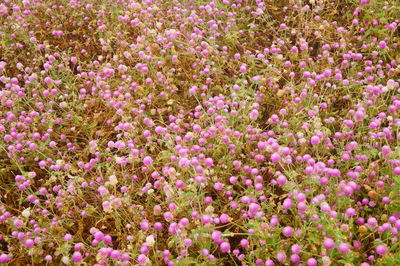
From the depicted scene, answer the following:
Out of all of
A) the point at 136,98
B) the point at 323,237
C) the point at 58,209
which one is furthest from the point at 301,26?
the point at 58,209

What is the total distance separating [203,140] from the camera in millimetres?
2434

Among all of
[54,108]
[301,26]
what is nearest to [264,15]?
[301,26]

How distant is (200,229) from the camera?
187 centimetres

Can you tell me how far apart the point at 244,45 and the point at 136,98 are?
114 cm

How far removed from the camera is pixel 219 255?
6.70 ft

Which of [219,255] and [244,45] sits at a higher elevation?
[244,45]

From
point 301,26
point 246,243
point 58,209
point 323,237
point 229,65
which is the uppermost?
point 301,26

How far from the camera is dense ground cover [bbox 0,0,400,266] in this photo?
193 centimetres

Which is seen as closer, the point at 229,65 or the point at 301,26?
the point at 229,65

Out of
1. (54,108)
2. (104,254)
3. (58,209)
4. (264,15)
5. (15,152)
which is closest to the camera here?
(104,254)

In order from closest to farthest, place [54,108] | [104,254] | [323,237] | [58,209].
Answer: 1. [323,237]
2. [104,254]
3. [58,209]
4. [54,108]

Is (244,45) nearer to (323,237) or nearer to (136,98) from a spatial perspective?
(136,98)

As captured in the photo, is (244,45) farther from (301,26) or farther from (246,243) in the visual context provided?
(246,243)

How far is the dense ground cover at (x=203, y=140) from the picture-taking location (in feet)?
6.33
